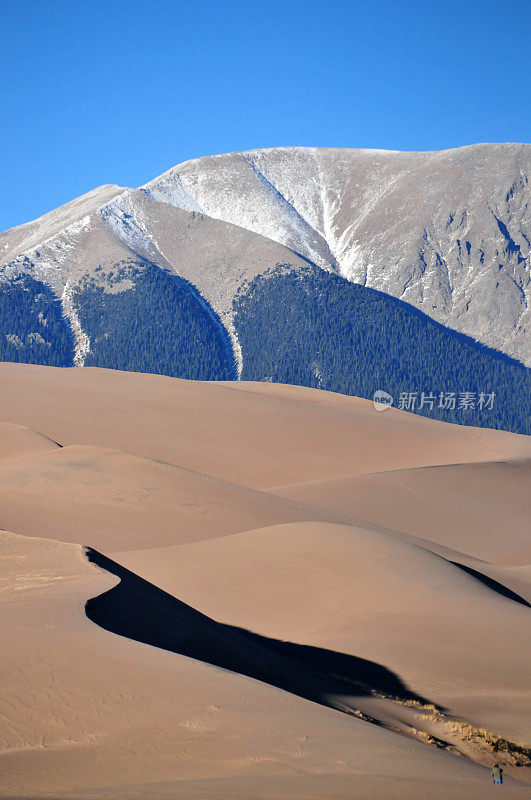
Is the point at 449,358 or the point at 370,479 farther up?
the point at 449,358

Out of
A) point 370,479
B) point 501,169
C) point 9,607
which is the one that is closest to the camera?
point 9,607

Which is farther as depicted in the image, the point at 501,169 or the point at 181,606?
the point at 501,169

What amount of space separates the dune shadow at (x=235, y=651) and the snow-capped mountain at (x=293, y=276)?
350ft

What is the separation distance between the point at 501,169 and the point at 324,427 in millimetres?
151798


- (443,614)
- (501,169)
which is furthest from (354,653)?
(501,169)

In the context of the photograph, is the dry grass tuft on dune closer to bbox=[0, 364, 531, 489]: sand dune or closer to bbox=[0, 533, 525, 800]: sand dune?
bbox=[0, 533, 525, 800]: sand dune

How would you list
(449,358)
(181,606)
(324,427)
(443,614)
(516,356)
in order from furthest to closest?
(516,356)
(449,358)
(324,427)
(443,614)
(181,606)

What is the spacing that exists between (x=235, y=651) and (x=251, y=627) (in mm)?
3395

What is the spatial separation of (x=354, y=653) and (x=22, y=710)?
7010 millimetres

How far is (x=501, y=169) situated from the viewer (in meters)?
179

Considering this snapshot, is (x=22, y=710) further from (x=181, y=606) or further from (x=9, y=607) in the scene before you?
(x=181, y=606)

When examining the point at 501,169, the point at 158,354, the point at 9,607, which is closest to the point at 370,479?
the point at 9,607

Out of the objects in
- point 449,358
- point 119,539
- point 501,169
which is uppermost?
point 501,169

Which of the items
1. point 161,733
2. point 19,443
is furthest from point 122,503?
point 161,733
